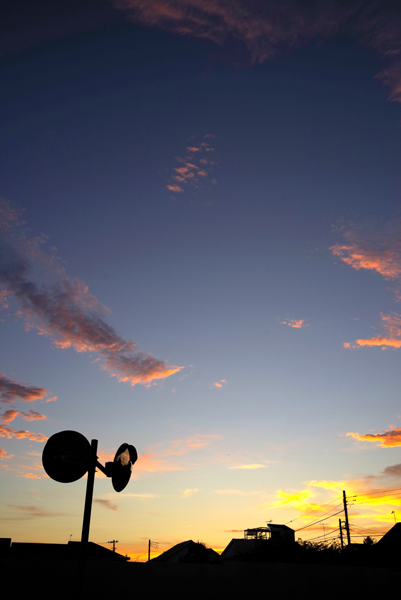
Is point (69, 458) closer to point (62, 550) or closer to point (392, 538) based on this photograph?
point (392, 538)

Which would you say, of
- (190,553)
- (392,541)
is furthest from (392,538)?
(190,553)

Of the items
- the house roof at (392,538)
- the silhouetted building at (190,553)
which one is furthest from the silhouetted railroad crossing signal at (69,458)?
the silhouetted building at (190,553)

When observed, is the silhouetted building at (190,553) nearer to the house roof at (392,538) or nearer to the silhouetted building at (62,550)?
the silhouetted building at (62,550)

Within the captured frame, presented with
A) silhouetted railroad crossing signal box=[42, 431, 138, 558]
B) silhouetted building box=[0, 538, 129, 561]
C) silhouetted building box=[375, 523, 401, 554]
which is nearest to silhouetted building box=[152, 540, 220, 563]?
silhouetted building box=[0, 538, 129, 561]

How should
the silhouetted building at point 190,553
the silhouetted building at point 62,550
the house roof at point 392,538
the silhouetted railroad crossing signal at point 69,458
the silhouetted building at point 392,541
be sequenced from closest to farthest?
1. the silhouetted railroad crossing signal at point 69,458
2. the silhouetted building at point 392,541
3. the house roof at point 392,538
4. the silhouetted building at point 62,550
5. the silhouetted building at point 190,553

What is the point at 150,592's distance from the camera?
1112cm

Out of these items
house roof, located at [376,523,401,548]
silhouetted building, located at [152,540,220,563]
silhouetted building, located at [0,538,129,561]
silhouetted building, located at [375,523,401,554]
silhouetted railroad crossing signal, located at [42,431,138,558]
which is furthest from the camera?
silhouetted building, located at [152,540,220,563]

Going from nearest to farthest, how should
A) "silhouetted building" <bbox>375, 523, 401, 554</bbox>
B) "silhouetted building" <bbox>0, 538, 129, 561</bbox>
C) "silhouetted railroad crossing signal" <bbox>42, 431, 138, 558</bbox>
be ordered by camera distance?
"silhouetted railroad crossing signal" <bbox>42, 431, 138, 558</bbox> → "silhouetted building" <bbox>375, 523, 401, 554</bbox> → "silhouetted building" <bbox>0, 538, 129, 561</bbox>

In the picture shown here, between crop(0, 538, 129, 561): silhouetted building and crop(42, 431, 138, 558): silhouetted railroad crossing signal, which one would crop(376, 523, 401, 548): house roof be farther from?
crop(42, 431, 138, 558): silhouetted railroad crossing signal

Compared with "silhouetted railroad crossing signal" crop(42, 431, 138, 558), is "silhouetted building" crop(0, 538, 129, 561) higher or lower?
lower

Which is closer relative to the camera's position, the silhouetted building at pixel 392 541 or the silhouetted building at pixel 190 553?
the silhouetted building at pixel 392 541

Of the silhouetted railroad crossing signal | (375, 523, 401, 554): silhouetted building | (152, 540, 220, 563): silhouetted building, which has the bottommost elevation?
(152, 540, 220, 563): silhouetted building

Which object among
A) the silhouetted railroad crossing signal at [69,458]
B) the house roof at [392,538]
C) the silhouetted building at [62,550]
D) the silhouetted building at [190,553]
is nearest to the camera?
the silhouetted railroad crossing signal at [69,458]

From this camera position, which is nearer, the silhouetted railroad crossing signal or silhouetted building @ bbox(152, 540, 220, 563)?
the silhouetted railroad crossing signal
